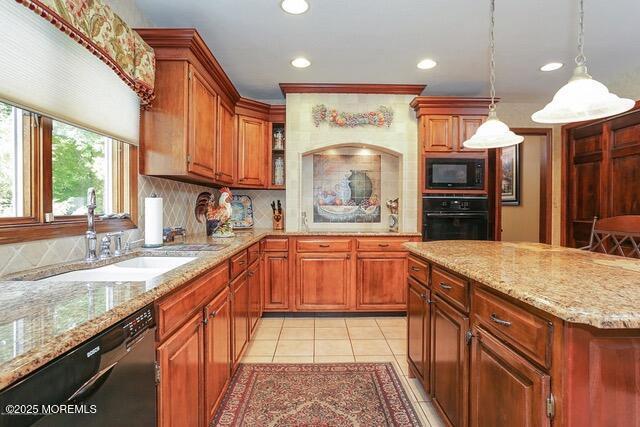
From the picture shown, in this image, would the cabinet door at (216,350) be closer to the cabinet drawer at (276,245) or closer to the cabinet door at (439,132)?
the cabinet drawer at (276,245)

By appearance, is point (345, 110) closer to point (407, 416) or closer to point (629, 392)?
point (407, 416)

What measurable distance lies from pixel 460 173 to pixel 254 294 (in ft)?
8.29

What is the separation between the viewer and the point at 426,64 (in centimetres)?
298

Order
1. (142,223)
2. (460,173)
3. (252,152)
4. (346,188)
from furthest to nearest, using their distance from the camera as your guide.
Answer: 1. (346,188)
2. (252,152)
3. (460,173)
4. (142,223)

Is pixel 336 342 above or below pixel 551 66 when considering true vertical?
below

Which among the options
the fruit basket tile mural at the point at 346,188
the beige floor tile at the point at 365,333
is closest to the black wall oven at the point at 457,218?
the fruit basket tile mural at the point at 346,188

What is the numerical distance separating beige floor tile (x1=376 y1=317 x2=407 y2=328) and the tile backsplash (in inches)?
69.6

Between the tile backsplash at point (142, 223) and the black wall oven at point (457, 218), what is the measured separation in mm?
1801

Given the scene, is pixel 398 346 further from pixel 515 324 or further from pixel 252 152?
pixel 252 152

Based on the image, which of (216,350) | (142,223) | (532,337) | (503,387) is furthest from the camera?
(142,223)

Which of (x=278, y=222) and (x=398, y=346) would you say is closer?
(x=398, y=346)

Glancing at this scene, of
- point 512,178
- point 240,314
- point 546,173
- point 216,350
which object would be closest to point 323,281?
point 240,314

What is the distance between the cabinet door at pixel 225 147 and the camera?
279cm

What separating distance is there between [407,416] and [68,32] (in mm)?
2533
